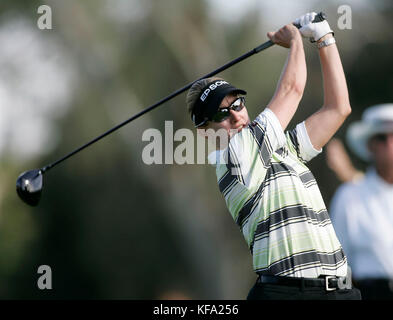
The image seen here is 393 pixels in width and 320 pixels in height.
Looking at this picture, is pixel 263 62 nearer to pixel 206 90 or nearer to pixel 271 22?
pixel 271 22

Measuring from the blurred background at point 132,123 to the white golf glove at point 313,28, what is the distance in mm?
9621

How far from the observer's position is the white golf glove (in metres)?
3.50

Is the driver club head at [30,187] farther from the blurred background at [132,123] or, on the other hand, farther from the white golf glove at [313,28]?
the blurred background at [132,123]

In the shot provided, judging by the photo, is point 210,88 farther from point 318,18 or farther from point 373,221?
point 373,221

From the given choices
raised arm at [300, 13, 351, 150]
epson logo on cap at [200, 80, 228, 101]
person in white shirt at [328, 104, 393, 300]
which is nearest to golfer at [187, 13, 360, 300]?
raised arm at [300, 13, 351, 150]

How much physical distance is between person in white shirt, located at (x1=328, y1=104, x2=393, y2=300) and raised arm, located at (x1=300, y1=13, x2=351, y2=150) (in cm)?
179

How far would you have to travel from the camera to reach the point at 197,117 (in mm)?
3740

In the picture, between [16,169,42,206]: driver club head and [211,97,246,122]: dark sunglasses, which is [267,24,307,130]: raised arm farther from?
[16,169,42,206]: driver club head

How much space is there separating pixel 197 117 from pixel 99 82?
1101 centimetres

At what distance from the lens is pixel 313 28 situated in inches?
138

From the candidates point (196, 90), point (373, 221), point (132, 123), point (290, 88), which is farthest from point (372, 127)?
point (132, 123)

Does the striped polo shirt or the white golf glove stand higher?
the white golf glove

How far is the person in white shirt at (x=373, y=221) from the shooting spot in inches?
209
